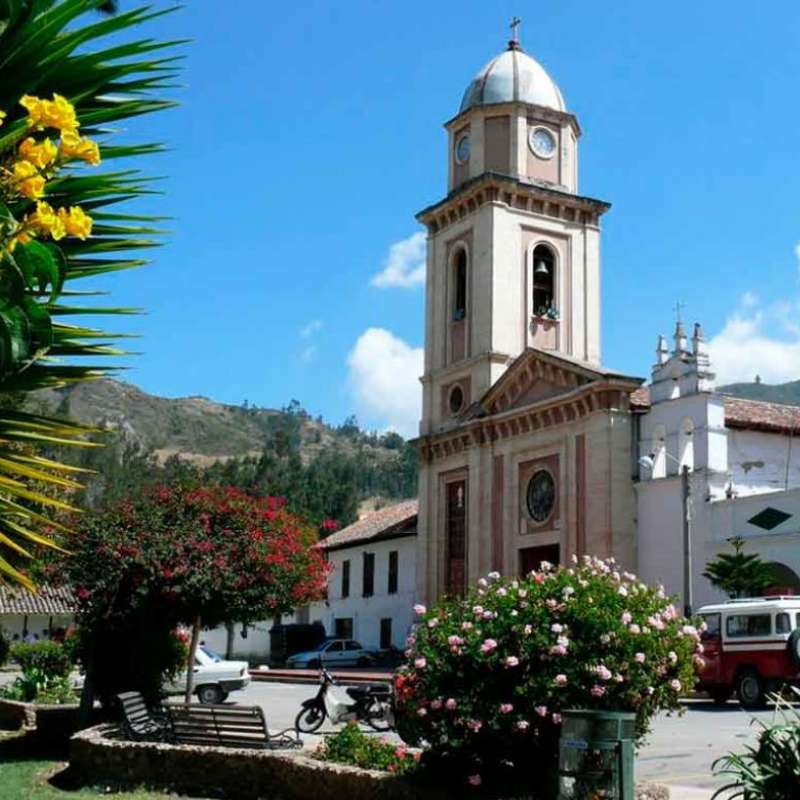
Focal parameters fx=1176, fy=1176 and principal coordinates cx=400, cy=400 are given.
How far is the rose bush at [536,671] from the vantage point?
9.81 metres

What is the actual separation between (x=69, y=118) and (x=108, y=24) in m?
1.59

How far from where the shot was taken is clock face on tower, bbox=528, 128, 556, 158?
42562 millimetres

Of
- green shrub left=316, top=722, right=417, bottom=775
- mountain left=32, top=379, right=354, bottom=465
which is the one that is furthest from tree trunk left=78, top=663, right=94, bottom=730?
mountain left=32, top=379, right=354, bottom=465

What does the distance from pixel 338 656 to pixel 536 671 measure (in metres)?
36.6

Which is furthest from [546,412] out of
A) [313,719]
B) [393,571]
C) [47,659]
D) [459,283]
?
[313,719]

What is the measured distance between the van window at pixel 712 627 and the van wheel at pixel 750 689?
101 centimetres

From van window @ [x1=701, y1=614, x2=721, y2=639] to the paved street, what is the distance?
1.40 metres

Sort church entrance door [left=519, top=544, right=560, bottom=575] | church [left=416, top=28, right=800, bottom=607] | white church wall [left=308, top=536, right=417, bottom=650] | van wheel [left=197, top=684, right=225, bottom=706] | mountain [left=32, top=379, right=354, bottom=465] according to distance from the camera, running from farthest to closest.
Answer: mountain [left=32, top=379, right=354, bottom=465], white church wall [left=308, top=536, right=417, bottom=650], church entrance door [left=519, top=544, right=560, bottom=575], church [left=416, top=28, right=800, bottom=607], van wheel [left=197, top=684, right=225, bottom=706]

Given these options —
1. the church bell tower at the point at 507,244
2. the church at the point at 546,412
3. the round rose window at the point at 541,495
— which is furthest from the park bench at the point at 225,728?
the church bell tower at the point at 507,244

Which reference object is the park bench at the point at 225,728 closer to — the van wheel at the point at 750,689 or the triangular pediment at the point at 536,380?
the van wheel at the point at 750,689

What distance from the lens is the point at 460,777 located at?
10.2 m

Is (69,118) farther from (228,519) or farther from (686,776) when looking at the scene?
(228,519)

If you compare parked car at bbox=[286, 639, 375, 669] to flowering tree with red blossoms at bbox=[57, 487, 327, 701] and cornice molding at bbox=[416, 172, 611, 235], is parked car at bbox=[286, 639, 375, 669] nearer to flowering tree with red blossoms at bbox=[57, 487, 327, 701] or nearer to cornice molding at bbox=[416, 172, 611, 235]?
cornice molding at bbox=[416, 172, 611, 235]

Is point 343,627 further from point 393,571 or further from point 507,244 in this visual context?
point 507,244
